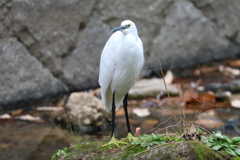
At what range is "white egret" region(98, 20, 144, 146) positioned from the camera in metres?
3.60

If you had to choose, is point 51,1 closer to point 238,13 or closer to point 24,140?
point 24,140

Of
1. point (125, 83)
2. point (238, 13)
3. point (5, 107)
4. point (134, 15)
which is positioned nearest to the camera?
point (125, 83)

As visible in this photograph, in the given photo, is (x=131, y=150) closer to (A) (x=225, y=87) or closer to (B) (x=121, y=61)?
(B) (x=121, y=61)

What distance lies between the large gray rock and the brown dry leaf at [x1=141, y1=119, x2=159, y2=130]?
5.67 ft

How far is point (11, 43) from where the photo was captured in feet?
19.5

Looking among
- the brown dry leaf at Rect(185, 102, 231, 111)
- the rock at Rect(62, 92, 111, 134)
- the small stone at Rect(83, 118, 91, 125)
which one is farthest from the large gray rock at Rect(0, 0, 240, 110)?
the brown dry leaf at Rect(185, 102, 231, 111)

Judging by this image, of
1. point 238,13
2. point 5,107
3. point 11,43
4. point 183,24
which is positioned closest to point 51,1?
point 11,43

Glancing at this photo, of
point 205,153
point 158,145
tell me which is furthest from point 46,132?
point 205,153

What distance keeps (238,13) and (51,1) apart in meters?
4.29

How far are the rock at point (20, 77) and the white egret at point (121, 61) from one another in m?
2.41

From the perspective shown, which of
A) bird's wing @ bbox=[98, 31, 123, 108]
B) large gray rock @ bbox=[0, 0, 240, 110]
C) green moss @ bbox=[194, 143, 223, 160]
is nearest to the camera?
green moss @ bbox=[194, 143, 223, 160]

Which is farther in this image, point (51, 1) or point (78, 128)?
point (51, 1)

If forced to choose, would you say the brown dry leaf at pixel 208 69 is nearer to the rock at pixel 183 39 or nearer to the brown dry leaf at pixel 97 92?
the rock at pixel 183 39

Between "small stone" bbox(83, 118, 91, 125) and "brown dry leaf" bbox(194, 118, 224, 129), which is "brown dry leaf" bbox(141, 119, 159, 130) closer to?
"brown dry leaf" bbox(194, 118, 224, 129)
